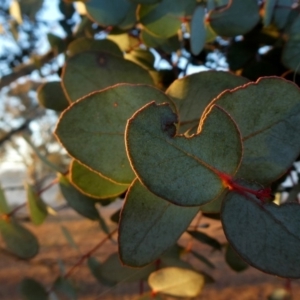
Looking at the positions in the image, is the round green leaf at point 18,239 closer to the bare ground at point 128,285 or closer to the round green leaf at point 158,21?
the round green leaf at point 158,21

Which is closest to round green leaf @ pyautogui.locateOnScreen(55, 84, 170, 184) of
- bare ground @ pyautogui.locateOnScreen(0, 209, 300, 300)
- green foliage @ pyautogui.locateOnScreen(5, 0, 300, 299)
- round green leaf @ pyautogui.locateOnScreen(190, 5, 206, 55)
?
green foliage @ pyautogui.locateOnScreen(5, 0, 300, 299)

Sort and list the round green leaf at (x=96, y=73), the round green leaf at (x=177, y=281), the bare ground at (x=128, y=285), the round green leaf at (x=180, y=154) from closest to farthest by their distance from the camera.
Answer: the round green leaf at (x=180, y=154)
the round green leaf at (x=96, y=73)
the round green leaf at (x=177, y=281)
the bare ground at (x=128, y=285)

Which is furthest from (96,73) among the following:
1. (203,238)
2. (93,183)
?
(203,238)

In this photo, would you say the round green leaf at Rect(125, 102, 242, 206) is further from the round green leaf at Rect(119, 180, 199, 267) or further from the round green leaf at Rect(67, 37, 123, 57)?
the round green leaf at Rect(67, 37, 123, 57)

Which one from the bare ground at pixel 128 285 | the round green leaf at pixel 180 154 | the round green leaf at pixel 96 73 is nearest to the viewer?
the round green leaf at pixel 180 154

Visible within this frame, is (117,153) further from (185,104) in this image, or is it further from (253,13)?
(253,13)

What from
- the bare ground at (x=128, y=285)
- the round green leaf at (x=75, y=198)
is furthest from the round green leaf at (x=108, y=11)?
the bare ground at (x=128, y=285)
